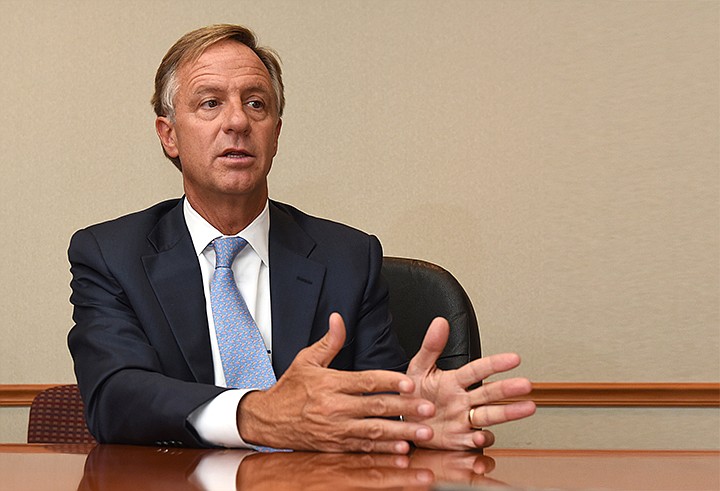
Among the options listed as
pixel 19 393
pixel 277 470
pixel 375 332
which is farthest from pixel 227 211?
pixel 19 393

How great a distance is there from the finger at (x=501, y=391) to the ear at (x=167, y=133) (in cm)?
118

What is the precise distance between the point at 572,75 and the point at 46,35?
182 centimetres

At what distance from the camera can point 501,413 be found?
A: 1488 mm

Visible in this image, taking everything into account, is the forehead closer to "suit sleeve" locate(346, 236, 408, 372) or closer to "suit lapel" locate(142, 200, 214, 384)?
"suit lapel" locate(142, 200, 214, 384)

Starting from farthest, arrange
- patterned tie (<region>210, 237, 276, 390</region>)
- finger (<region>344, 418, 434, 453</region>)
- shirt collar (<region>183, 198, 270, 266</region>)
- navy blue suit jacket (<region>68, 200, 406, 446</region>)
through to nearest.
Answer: shirt collar (<region>183, 198, 270, 266</region>)
patterned tie (<region>210, 237, 276, 390</region>)
navy blue suit jacket (<region>68, 200, 406, 446</region>)
finger (<region>344, 418, 434, 453</region>)

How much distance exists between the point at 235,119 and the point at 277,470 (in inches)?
46.9

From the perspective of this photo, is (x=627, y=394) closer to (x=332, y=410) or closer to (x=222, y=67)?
(x=222, y=67)

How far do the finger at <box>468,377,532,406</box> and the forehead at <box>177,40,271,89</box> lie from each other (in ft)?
3.60

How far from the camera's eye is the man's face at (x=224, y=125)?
2.25 meters

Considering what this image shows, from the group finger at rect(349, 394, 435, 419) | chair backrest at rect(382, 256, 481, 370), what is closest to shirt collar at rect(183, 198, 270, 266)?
chair backrest at rect(382, 256, 481, 370)

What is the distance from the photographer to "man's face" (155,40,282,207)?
2.25m

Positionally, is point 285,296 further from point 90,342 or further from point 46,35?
point 46,35

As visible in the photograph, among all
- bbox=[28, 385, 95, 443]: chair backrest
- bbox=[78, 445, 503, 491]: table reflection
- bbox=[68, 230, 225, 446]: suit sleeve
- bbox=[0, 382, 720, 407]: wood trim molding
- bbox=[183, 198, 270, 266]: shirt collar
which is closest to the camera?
bbox=[78, 445, 503, 491]: table reflection

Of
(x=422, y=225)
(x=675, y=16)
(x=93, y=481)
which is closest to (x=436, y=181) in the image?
(x=422, y=225)
